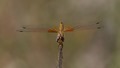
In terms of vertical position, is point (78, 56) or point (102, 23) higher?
point (102, 23)

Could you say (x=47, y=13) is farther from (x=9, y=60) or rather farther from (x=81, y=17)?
(x=9, y=60)

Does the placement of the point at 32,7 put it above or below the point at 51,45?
above

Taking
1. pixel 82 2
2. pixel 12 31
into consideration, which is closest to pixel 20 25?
pixel 12 31

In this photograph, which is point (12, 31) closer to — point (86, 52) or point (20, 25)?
point (20, 25)

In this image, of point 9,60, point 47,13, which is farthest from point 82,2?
point 9,60

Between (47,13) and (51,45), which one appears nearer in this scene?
(51,45)

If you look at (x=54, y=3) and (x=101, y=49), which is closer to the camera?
(x=101, y=49)
